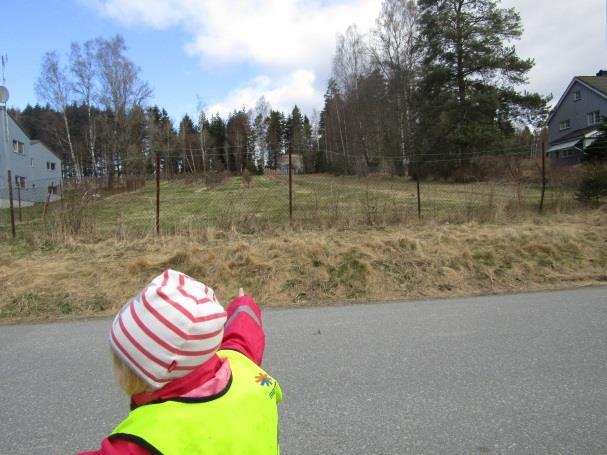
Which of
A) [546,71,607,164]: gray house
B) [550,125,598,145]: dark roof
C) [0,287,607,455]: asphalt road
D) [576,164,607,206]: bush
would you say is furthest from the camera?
[550,125,598,145]: dark roof

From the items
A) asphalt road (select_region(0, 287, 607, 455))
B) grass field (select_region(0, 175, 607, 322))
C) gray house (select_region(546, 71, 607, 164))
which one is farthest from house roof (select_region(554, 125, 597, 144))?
asphalt road (select_region(0, 287, 607, 455))

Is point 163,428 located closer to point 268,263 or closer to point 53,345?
point 53,345

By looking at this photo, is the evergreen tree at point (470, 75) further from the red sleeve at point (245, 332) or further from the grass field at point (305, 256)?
the red sleeve at point (245, 332)

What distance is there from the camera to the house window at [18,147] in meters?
35.0

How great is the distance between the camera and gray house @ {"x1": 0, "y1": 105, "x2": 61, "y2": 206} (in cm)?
3081

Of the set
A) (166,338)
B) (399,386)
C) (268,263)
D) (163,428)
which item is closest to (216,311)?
(166,338)

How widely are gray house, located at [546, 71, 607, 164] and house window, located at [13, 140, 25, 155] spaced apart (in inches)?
1767

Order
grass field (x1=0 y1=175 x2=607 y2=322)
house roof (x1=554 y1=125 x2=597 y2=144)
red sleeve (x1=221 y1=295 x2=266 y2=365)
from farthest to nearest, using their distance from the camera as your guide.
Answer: house roof (x1=554 y1=125 x2=597 y2=144) < grass field (x1=0 y1=175 x2=607 y2=322) < red sleeve (x1=221 y1=295 x2=266 y2=365)

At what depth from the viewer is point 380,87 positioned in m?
40.9

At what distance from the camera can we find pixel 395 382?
337cm

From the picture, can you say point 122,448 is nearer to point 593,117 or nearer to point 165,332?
point 165,332

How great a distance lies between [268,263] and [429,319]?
121 inches

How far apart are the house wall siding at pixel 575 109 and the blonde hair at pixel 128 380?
45609 millimetres

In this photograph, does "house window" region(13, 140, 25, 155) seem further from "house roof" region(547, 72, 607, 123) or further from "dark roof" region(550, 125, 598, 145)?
"house roof" region(547, 72, 607, 123)
